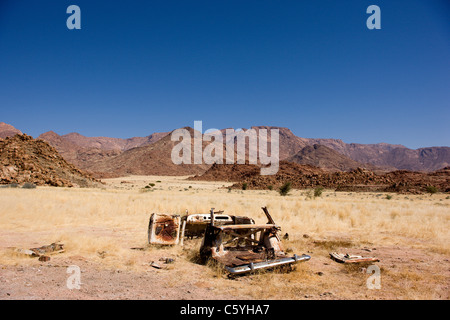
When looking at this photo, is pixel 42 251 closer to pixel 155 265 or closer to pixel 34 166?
pixel 155 265

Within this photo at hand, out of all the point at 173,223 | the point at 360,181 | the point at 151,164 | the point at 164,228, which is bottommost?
the point at 360,181

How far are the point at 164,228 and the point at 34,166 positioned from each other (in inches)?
1401

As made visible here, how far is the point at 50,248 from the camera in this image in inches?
310

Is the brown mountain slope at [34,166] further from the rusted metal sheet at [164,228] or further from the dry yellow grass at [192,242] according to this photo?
the rusted metal sheet at [164,228]

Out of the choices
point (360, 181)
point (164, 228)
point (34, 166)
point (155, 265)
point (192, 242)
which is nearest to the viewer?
point (155, 265)

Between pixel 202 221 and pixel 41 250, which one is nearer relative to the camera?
pixel 41 250

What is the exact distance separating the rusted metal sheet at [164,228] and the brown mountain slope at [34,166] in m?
31.8

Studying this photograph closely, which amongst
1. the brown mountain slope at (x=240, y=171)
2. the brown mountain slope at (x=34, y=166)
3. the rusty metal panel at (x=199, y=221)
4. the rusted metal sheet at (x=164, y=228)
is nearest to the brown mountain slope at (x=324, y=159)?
the brown mountain slope at (x=240, y=171)

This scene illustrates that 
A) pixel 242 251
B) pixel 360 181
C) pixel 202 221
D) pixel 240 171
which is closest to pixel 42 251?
pixel 202 221

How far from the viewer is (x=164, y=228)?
346 inches
